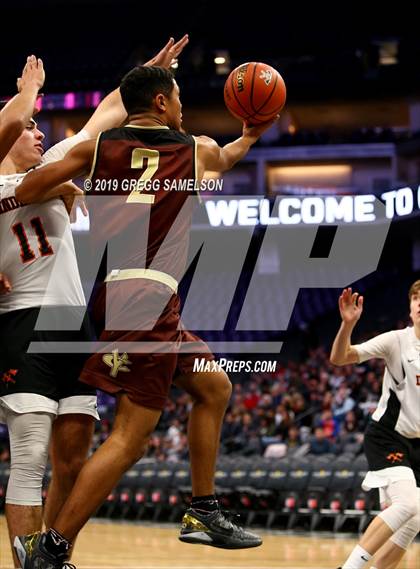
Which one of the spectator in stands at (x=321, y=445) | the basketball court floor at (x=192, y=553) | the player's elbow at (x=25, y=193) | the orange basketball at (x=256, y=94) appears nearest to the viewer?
the player's elbow at (x=25, y=193)

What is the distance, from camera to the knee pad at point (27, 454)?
4387 mm

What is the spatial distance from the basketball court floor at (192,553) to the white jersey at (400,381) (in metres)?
2.90

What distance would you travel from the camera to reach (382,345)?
649 centimetres

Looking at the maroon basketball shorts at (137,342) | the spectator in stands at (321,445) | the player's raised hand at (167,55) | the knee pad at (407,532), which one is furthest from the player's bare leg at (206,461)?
the spectator in stands at (321,445)

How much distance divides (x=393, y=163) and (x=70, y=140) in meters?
25.3

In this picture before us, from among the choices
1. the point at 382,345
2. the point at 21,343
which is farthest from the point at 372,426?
the point at 21,343

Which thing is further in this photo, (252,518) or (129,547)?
(252,518)

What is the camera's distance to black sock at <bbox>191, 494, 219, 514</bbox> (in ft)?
14.7

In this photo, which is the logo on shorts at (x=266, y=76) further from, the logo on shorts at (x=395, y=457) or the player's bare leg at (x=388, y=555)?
the player's bare leg at (x=388, y=555)

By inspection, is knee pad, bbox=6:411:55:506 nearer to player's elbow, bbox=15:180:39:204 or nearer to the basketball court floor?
player's elbow, bbox=15:180:39:204

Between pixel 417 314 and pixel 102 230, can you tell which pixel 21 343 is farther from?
pixel 417 314

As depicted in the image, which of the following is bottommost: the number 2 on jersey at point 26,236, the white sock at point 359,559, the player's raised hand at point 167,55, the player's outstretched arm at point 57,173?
the white sock at point 359,559

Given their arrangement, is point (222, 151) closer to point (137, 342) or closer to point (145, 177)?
point (145, 177)

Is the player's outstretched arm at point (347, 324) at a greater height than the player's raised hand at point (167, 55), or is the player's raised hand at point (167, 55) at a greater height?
the player's raised hand at point (167, 55)
